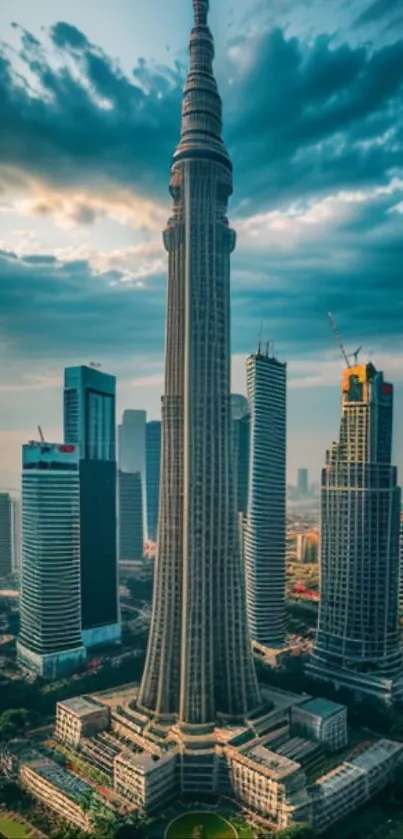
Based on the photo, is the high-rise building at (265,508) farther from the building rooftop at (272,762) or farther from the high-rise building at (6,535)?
the high-rise building at (6,535)

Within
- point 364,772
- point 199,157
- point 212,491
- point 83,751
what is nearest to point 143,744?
point 83,751

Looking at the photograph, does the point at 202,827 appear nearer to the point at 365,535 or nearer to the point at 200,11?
the point at 365,535

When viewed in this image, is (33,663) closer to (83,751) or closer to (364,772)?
(83,751)

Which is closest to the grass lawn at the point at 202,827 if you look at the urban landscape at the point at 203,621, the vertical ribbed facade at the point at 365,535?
the urban landscape at the point at 203,621

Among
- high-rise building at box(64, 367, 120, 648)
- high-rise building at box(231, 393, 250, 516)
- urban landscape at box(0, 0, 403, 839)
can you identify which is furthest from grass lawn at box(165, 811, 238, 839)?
high-rise building at box(231, 393, 250, 516)

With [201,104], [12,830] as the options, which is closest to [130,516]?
[12,830]

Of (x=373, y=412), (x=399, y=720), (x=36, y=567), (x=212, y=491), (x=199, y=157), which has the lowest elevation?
(x=399, y=720)

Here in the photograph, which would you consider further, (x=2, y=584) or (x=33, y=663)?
(x=2, y=584)
